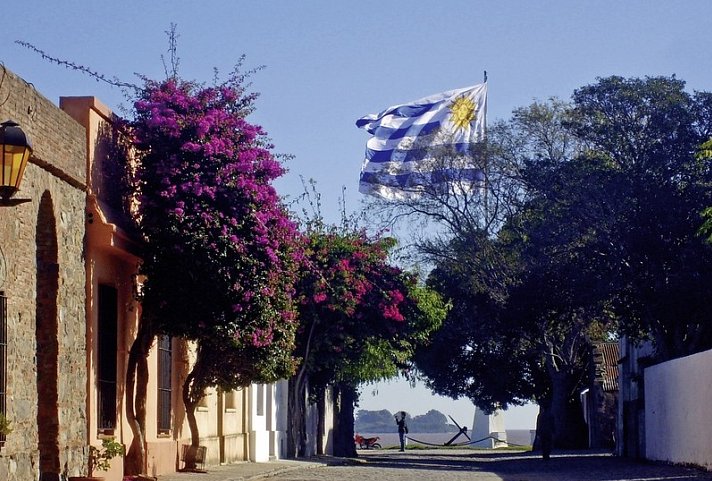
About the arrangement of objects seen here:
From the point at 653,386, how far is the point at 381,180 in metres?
14.8

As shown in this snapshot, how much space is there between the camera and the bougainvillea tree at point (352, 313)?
32.5m

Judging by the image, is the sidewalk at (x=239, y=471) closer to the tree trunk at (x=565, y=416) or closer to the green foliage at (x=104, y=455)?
the green foliage at (x=104, y=455)

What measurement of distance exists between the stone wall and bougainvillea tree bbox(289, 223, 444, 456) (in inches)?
489

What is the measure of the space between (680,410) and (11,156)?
20215 millimetres

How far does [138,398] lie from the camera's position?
70.3ft

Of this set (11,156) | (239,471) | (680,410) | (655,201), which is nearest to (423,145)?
(655,201)

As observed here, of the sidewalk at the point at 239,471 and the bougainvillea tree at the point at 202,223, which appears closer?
the bougainvillea tree at the point at 202,223

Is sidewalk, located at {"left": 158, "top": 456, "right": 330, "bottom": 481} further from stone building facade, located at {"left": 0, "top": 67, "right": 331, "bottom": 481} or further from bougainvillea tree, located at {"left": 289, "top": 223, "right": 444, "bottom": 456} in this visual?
bougainvillea tree, located at {"left": 289, "top": 223, "right": 444, "bottom": 456}

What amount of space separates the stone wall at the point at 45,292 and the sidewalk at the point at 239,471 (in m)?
3.98

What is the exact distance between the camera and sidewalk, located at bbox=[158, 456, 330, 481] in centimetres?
2209

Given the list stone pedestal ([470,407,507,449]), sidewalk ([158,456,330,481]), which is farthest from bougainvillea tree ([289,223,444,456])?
stone pedestal ([470,407,507,449])

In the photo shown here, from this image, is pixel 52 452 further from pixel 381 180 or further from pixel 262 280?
pixel 381 180

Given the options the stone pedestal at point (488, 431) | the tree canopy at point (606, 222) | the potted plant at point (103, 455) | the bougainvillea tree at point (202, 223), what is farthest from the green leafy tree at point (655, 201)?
the stone pedestal at point (488, 431)

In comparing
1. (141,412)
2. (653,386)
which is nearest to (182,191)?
(141,412)
